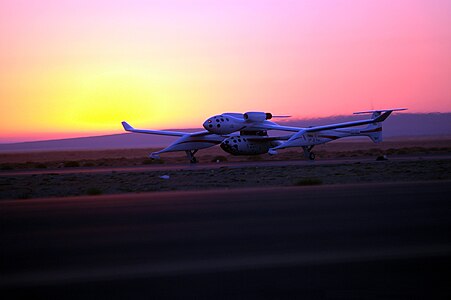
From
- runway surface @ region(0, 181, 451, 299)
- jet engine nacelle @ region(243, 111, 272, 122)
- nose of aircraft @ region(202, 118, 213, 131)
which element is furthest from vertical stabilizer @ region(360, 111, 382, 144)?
runway surface @ region(0, 181, 451, 299)

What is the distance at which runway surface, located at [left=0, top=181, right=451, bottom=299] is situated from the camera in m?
6.54

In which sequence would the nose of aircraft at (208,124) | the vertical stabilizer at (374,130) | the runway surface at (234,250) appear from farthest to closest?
the vertical stabilizer at (374,130) → the nose of aircraft at (208,124) → the runway surface at (234,250)

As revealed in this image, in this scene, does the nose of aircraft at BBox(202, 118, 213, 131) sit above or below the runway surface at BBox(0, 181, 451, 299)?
above

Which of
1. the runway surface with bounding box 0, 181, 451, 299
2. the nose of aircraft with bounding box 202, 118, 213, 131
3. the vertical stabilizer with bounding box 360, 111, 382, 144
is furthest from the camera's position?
the vertical stabilizer with bounding box 360, 111, 382, 144

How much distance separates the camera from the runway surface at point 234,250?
21.4 feet

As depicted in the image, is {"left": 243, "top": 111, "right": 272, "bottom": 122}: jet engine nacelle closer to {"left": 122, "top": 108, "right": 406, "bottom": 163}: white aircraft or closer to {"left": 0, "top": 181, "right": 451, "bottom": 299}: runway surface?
{"left": 122, "top": 108, "right": 406, "bottom": 163}: white aircraft

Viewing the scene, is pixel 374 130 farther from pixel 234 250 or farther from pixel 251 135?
pixel 234 250

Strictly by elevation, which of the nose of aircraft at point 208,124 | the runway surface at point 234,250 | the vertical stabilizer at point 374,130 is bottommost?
the runway surface at point 234,250

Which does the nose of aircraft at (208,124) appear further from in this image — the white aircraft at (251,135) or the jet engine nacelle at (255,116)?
the jet engine nacelle at (255,116)

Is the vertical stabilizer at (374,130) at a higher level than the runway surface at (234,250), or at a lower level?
higher

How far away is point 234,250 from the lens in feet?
27.9

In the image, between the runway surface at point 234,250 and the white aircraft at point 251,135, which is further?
the white aircraft at point 251,135

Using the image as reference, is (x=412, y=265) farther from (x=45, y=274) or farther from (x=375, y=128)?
(x=375, y=128)

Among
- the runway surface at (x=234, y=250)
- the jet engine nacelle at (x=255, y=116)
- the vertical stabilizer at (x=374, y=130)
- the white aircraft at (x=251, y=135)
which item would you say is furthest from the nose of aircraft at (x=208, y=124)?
the runway surface at (x=234, y=250)
